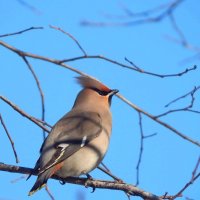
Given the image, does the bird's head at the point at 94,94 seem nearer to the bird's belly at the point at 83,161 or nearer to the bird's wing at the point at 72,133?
the bird's wing at the point at 72,133

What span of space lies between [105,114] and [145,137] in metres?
1.85

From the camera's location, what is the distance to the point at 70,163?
14.8ft

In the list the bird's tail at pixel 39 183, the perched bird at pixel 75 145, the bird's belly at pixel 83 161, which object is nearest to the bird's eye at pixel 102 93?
the perched bird at pixel 75 145

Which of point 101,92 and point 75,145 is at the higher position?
point 101,92

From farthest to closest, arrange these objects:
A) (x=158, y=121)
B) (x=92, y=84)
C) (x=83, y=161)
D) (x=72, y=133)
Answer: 1. (x=92, y=84)
2. (x=72, y=133)
3. (x=83, y=161)
4. (x=158, y=121)

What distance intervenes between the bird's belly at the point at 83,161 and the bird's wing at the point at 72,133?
49 millimetres

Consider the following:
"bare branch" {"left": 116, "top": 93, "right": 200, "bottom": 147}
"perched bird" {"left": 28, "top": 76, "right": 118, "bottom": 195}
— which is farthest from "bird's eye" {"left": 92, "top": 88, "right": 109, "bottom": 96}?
"bare branch" {"left": 116, "top": 93, "right": 200, "bottom": 147}

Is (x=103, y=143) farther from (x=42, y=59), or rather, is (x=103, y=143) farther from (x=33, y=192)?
(x=42, y=59)

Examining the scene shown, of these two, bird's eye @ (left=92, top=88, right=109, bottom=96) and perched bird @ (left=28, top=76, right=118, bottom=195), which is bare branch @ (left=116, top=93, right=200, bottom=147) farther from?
Answer: bird's eye @ (left=92, top=88, right=109, bottom=96)

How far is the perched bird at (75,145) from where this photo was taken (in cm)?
429

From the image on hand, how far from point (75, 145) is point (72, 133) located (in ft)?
0.53

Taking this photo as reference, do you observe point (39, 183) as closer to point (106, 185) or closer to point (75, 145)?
point (106, 185)

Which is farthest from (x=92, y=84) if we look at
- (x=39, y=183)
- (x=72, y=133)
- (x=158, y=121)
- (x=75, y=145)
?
(x=158, y=121)

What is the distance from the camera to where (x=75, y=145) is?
182 inches
